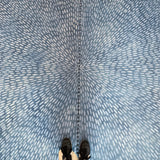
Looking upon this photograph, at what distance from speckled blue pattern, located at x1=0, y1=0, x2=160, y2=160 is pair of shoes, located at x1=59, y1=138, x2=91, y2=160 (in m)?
0.03

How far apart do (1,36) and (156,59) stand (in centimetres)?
75

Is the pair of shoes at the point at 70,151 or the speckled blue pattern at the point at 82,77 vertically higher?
the speckled blue pattern at the point at 82,77

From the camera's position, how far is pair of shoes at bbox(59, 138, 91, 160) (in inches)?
28.4

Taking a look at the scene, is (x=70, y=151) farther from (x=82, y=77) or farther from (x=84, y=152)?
(x=82, y=77)

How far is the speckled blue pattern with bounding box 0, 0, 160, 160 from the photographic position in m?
0.75

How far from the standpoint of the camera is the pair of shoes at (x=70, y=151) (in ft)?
2.36

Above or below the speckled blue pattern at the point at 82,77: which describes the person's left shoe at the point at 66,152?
below

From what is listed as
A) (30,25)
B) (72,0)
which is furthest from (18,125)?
(72,0)

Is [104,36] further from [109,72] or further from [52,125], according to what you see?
[52,125]

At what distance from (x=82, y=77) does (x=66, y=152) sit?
1.12 feet

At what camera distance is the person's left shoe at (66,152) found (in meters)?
0.72

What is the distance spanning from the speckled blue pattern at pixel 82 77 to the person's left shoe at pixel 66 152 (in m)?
0.03

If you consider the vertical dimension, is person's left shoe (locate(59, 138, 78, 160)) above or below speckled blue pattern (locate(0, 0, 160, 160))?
below

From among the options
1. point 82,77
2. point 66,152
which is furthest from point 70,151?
point 82,77
